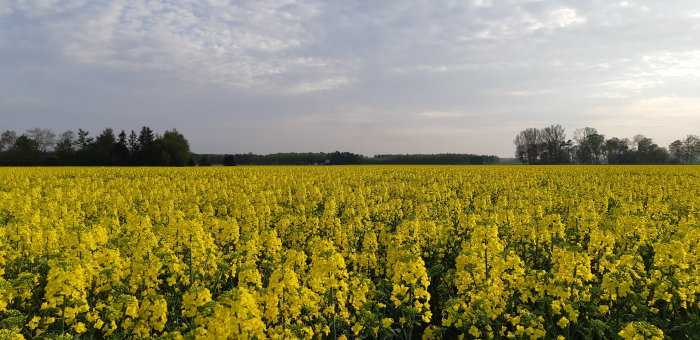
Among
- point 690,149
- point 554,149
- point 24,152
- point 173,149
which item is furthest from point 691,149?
point 24,152

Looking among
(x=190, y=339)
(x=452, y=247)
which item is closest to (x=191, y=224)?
(x=190, y=339)

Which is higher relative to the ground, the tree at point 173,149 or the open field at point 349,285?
the tree at point 173,149

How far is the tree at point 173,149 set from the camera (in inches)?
3263

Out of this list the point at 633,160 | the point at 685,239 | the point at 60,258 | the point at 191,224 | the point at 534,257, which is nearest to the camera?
the point at 60,258

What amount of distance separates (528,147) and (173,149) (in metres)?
104

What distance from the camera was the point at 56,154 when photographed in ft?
284

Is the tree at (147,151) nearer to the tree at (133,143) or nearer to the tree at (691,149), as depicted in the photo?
the tree at (133,143)

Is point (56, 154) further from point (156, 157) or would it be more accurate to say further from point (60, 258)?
point (60, 258)

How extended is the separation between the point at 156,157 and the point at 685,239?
8951 centimetres

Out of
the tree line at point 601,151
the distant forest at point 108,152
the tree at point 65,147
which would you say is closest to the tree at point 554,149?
the tree line at point 601,151

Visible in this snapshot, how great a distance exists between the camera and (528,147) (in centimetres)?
12312

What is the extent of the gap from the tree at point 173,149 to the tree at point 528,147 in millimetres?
99881

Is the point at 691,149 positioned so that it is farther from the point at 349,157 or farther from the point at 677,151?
the point at 349,157

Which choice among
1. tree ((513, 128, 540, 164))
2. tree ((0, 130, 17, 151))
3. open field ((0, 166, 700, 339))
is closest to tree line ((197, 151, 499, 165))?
tree ((513, 128, 540, 164))
